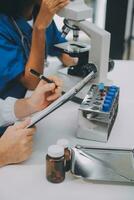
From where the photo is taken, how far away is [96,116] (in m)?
1.25

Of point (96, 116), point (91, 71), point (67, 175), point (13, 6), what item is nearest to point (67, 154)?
point (67, 175)

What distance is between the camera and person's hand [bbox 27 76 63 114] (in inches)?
49.7

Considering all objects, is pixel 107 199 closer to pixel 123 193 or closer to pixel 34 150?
pixel 123 193

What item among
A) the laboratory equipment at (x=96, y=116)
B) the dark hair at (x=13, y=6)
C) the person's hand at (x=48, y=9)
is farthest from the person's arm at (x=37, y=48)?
the laboratory equipment at (x=96, y=116)

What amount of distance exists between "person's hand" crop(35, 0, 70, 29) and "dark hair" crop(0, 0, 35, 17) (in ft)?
0.45

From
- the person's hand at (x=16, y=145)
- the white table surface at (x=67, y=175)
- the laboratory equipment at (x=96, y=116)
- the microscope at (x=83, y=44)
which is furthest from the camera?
the microscope at (x=83, y=44)

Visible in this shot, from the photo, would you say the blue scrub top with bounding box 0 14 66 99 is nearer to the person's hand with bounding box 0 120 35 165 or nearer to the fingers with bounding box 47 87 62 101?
the fingers with bounding box 47 87 62 101

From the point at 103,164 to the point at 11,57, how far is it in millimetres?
622

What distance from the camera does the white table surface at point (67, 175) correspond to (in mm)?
1002

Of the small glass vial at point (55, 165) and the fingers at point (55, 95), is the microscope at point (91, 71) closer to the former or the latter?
the fingers at point (55, 95)

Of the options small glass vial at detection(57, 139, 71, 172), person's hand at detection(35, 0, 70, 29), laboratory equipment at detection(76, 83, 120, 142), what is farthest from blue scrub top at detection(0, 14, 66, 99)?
small glass vial at detection(57, 139, 71, 172)

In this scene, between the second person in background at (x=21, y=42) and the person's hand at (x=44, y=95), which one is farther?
the second person in background at (x=21, y=42)

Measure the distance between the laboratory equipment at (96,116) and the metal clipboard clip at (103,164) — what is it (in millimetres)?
120

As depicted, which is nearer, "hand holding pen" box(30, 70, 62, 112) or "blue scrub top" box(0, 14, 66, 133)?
"hand holding pen" box(30, 70, 62, 112)
